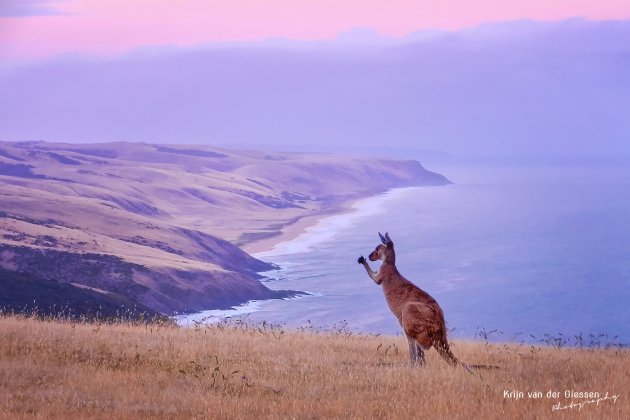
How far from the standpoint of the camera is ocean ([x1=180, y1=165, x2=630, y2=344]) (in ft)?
282

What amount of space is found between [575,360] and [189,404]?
7377mm

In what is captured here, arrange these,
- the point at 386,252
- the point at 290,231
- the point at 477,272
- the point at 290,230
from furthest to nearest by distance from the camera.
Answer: the point at 290,230, the point at 290,231, the point at 477,272, the point at 386,252

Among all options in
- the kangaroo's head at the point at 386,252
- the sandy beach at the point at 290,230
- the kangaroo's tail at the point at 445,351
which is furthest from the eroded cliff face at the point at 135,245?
the kangaroo's tail at the point at 445,351

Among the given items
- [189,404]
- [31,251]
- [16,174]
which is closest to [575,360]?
[189,404]

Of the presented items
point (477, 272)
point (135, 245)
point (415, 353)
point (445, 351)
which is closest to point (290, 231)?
point (477, 272)

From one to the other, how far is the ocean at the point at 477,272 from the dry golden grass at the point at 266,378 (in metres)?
39.2

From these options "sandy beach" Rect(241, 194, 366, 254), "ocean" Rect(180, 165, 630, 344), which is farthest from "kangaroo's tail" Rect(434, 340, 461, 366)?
"sandy beach" Rect(241, 194, 366, 254)

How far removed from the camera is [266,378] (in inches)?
503

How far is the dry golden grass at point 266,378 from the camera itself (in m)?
10.5

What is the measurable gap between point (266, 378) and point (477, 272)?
102885 millimetres

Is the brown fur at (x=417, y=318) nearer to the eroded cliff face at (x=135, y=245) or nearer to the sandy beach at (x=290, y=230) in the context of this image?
the eroded cliff face at (x=135, y=245)

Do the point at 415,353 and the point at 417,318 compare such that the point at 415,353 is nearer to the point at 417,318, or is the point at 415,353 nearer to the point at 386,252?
the point at 417,318

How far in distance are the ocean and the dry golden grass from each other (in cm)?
3922

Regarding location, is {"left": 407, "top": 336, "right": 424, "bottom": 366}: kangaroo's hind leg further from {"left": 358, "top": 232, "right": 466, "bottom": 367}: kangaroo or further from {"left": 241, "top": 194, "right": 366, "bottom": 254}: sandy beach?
{"left": 241, "top": 194, "right": 366, "bottom": 254}: sandy beach
